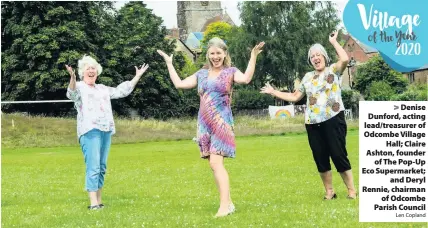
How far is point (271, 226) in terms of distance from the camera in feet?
27.5

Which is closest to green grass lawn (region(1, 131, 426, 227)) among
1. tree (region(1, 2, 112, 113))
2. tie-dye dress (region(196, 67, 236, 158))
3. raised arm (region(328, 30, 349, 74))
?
tie-dye dress (region(196, 67, 236, 158))

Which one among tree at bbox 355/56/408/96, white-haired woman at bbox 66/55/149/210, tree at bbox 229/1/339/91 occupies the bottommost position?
tree at bbox 355/56/408/96

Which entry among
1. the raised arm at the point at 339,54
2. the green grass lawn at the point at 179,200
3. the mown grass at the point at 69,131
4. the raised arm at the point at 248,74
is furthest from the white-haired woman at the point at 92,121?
the mown grass at the point at 69,131

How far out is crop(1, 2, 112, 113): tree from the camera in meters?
54.0

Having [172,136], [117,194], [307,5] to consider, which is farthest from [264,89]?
[307,5]

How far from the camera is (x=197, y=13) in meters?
163

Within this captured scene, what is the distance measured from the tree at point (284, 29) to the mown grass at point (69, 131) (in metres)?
21.5

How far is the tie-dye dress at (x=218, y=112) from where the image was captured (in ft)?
31.3

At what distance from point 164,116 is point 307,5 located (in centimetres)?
1845

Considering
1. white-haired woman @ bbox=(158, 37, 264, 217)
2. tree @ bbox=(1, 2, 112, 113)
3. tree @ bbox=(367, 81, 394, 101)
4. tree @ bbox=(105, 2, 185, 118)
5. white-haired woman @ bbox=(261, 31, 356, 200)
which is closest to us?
white-haired woman @ bbox=(158, 37, 264, 217)

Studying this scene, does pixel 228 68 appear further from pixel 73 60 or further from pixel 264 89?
pixel 73 60

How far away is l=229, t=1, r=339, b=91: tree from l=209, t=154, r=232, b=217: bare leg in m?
62.3

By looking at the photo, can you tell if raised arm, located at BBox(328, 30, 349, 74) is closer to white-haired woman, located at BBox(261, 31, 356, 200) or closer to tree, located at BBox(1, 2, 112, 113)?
white-haired woman, located at BBox(261, 31, 356, 200)

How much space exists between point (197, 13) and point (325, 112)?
154 meters
